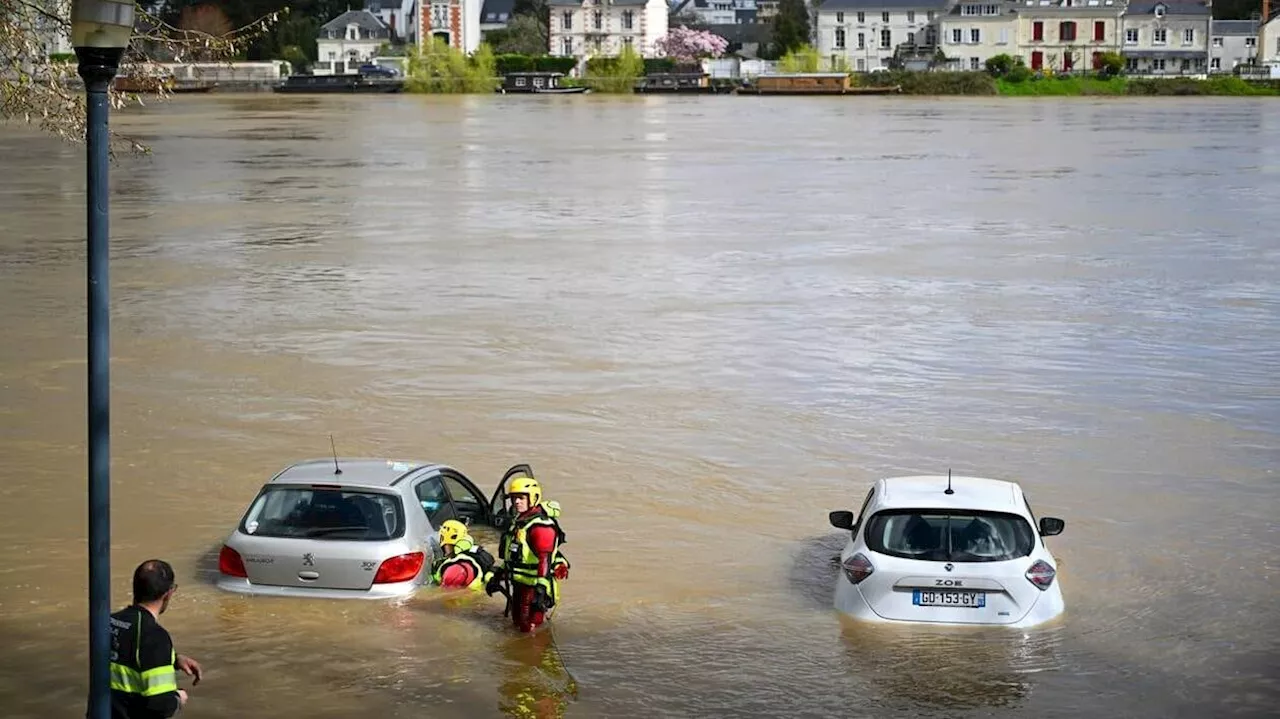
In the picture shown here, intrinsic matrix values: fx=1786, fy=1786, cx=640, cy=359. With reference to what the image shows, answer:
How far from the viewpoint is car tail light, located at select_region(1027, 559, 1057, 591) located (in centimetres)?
1189

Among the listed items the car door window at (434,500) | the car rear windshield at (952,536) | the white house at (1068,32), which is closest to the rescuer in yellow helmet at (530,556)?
the car door window at (434,500)

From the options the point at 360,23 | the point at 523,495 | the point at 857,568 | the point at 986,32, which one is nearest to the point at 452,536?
the point at 523,495

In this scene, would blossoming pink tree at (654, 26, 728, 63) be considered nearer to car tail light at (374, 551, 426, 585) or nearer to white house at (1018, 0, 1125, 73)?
white house at (1018, 0, 1125, 73)

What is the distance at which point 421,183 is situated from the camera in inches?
2130

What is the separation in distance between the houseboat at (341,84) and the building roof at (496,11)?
2456cm

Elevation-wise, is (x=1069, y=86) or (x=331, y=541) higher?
(x=1069, y=86)

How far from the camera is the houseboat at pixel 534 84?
149m

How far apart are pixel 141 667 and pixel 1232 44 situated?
15138 cm

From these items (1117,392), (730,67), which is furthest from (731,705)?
(730,67)

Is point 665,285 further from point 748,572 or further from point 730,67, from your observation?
point 730,67

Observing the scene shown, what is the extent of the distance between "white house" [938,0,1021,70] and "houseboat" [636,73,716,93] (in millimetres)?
20325

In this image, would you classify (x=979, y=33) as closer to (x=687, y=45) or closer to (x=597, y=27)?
(x=687, y=45)

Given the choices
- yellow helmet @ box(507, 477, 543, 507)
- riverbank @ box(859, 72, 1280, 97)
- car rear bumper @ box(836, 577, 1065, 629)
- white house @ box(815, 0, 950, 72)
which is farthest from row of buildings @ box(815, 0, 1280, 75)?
yellow helmet @ box(507, 477, 543, 507)

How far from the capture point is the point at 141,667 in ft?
26.2
